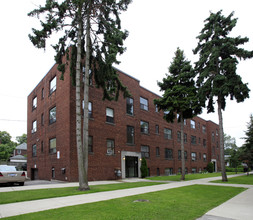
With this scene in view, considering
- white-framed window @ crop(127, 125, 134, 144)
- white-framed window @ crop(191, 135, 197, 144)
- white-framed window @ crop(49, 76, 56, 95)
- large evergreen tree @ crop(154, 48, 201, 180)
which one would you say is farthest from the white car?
white-framed window @ crop(191, 135, 197, 144)

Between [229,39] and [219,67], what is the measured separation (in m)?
2.34

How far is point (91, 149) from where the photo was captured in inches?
734

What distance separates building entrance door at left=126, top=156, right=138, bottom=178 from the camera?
22836mm

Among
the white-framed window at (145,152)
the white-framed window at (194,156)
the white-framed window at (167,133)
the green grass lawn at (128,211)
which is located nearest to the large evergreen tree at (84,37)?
the green grass lawn at (128,211)

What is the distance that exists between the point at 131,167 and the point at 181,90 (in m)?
9.19

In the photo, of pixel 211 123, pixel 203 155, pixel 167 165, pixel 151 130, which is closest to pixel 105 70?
pixel 151 130

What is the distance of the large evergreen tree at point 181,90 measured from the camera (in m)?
20.0

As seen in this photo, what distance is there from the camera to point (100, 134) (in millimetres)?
19531

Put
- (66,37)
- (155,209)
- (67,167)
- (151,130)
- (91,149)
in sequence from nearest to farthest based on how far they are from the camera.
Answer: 1. (155,209)
2. (66,37)
3. (67,167)
4. (91,149)
5. (151,130)

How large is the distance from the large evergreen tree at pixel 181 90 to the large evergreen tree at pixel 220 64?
0.82 m

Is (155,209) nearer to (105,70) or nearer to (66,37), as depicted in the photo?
(105,70)

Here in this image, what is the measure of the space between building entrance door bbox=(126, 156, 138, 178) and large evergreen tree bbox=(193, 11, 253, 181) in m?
8.48

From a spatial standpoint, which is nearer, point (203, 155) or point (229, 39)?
point (229, 39)

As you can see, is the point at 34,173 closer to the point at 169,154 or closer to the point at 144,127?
the point at 144,127
